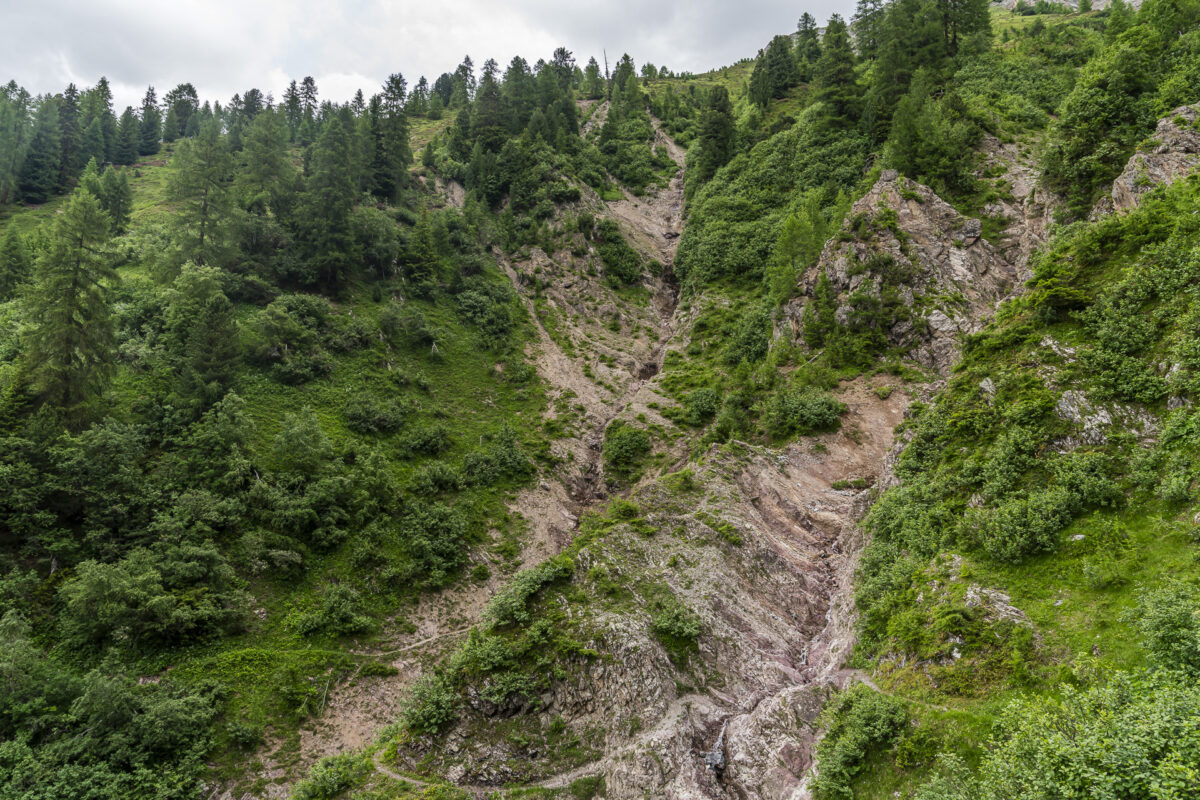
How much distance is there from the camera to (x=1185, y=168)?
102ft

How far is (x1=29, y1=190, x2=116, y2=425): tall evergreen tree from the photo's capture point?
34.1 meters

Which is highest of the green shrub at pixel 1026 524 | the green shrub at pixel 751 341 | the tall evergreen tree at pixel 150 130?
the tall evergreen tree at pixel 150 130

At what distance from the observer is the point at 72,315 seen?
34875 mm

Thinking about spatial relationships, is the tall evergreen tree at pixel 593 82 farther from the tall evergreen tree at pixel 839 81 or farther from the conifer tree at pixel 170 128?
the conifer tree at pixel 170 128

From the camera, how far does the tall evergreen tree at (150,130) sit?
12636cm

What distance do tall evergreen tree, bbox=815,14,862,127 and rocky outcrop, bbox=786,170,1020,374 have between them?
89.2 ft

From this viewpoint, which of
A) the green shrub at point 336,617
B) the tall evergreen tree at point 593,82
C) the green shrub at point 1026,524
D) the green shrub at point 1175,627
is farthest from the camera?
the tall evergreen tree at point 593,82

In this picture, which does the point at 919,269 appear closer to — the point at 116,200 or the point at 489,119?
the point at 489,119

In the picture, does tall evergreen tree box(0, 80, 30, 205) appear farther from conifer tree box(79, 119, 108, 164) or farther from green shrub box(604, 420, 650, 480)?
green shrub box(604, 420, 650, 480)

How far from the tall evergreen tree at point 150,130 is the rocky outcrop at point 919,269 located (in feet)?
528

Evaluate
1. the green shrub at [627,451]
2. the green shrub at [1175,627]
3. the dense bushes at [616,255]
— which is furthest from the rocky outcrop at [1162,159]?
the dense bushes at [616,255]

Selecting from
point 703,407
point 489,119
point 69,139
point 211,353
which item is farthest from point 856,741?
point 69,139

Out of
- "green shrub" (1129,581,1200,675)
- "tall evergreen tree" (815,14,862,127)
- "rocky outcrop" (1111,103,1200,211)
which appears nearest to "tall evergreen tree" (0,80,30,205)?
"tall evergreen tree" (815,14,862,127)

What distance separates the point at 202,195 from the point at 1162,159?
8171 centimetres
